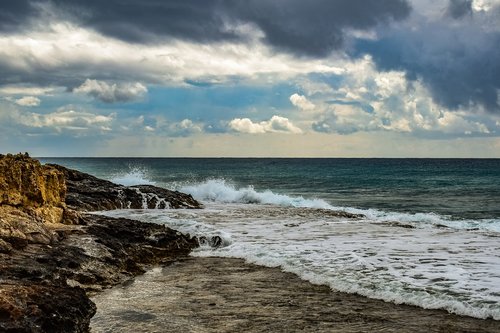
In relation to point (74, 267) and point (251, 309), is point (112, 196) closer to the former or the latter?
point (74, 267)

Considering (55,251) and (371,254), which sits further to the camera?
(371,254)

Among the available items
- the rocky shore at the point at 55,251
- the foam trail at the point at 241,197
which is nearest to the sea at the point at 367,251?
the rocky shore at the point at 55,251

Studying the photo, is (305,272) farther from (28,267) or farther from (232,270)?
(28,267)

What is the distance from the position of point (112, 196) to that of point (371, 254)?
16.5 metres

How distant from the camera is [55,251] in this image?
1152cm

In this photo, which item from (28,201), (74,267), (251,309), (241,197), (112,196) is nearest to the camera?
(251,309)

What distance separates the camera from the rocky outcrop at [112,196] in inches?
965

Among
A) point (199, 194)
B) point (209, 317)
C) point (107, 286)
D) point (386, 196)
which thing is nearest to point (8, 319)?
point (209, 317)

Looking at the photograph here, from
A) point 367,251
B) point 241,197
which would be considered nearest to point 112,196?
point 241,197

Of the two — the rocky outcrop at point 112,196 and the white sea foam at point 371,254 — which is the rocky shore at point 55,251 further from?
the rocky outcrop at point 112,196

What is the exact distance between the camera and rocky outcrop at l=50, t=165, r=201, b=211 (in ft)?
80.4

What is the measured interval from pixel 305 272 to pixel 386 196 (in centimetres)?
3713

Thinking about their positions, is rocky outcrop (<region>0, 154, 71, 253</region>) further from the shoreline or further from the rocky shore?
the shoreline

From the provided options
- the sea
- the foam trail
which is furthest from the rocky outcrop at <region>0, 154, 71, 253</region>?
the foam trail
